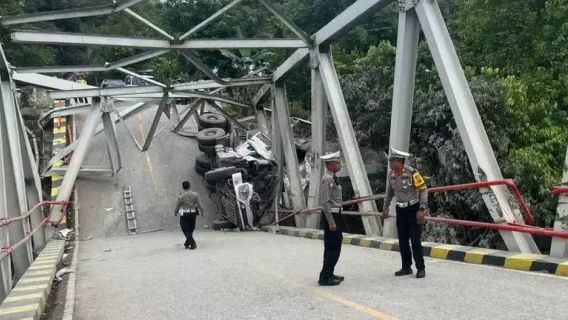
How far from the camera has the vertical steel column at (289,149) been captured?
1678cm

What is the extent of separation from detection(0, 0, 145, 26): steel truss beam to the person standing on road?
4.29 metres

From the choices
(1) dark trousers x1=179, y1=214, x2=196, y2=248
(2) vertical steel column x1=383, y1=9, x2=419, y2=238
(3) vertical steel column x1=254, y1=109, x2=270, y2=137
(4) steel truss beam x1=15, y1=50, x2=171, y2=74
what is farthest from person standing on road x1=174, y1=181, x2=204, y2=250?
(3) vertical steel column x1=254, y1=109, x2=270, y2=137

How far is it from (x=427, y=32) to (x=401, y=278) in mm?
4431

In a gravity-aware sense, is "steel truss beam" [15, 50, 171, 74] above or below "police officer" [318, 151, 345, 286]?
above

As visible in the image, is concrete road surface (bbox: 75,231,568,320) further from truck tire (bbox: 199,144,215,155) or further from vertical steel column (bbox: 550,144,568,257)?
truck tire (bbox: 199,144,215,155)

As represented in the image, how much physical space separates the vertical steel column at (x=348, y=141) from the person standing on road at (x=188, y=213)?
3.62 meters

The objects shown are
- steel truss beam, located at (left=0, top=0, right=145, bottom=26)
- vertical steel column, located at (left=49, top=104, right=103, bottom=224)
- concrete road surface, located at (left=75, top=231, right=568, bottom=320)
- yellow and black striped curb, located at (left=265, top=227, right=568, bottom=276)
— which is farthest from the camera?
vertical steel column, located at (left=49, top=104, right=103, bottom=224)

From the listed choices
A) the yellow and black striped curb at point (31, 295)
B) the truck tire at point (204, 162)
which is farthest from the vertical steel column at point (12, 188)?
the truck tire at point (204, 162)

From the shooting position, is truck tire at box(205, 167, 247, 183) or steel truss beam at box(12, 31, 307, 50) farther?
truck tire at box(205, 167, 247, 183)

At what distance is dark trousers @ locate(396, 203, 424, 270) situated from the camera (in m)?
6.73

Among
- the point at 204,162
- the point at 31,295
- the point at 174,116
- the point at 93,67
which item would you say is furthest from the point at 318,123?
the point at 174,116

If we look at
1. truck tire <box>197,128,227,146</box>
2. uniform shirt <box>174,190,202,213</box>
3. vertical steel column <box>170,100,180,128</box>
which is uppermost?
vertical steel column <box>170,100,180,128</box>

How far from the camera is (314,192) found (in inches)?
584

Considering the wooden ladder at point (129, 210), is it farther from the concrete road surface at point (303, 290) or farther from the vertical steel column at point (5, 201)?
the concrete road surface at point (303, 290)
